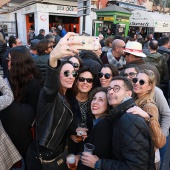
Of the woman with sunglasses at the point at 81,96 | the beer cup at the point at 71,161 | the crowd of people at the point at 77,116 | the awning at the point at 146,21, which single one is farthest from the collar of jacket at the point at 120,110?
the awning at the point at 146,21

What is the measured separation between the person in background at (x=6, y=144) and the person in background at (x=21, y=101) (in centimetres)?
11

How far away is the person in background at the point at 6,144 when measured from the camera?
75.3 inches

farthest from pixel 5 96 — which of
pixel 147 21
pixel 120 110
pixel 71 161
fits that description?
pixel 147 21

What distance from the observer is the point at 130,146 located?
1326 mm

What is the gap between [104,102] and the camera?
1.89m

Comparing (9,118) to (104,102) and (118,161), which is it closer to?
(104,102)

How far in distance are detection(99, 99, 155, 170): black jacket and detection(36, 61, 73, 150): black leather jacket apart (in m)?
0.43

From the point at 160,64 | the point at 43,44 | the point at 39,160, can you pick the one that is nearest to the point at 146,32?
the point at 160,64

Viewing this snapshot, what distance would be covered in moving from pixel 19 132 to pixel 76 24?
14.7m

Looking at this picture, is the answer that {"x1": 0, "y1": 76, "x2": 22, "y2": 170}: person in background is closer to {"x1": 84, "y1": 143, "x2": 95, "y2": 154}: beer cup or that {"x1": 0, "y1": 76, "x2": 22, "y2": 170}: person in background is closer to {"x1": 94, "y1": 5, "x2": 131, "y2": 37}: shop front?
{"x1": 84, "y1": 143, "x2": 95, "y2": 154}: beer cup

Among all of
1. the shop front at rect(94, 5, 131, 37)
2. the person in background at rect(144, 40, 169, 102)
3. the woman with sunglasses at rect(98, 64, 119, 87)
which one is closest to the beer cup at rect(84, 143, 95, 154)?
the woman with sunglasses at rect(98, 64, 119, 87)

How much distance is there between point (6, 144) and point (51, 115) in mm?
904

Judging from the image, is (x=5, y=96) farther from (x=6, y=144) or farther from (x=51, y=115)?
(x=51, y=115)

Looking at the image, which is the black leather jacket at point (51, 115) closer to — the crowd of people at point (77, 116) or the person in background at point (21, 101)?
the crowd of people at point (77, 116)
